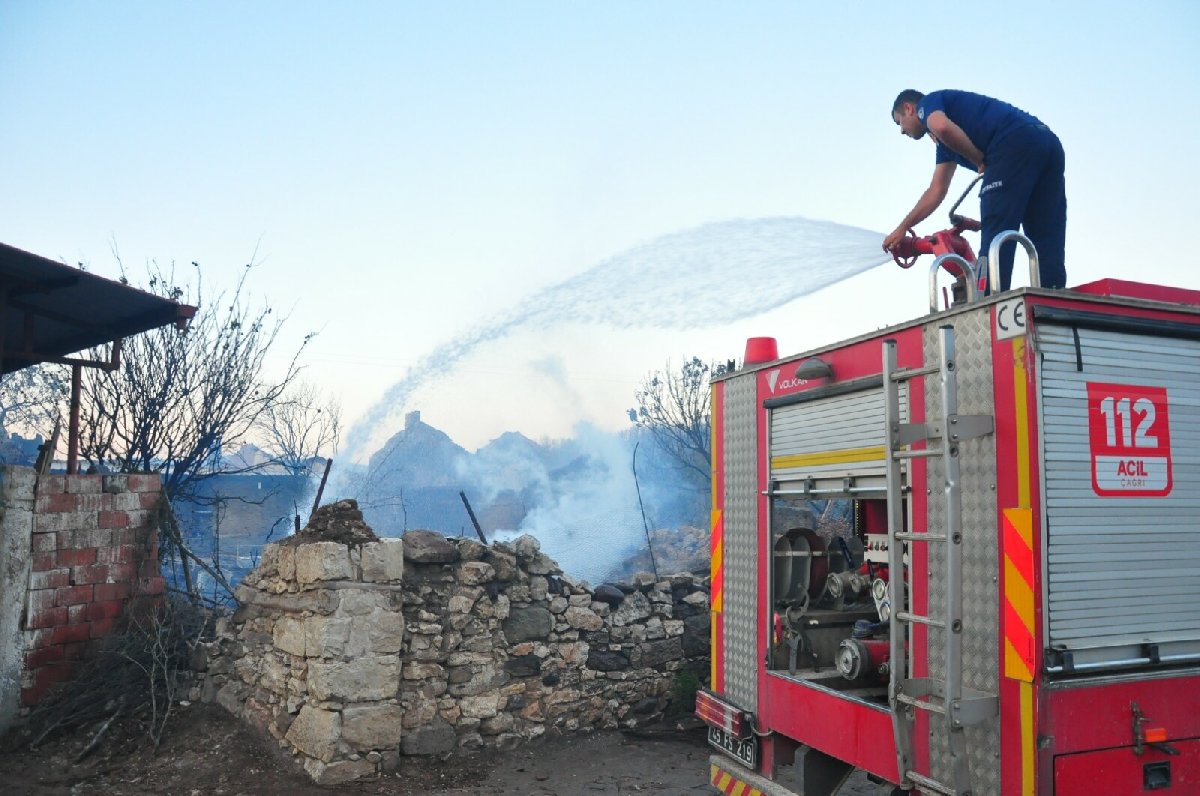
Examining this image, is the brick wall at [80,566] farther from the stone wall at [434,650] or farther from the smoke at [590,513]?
the smoke at [590,513]

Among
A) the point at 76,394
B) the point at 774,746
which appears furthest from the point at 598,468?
the point at 774,746

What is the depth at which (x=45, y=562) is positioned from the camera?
23.9 ft

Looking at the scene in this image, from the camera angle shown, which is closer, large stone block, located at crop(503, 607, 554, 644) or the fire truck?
the fire truck

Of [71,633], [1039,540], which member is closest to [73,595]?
[71,633]

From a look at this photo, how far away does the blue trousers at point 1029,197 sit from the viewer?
13.9 ft

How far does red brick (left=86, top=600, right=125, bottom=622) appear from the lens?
764 cm

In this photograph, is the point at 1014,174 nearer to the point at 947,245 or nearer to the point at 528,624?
the point at 947,245

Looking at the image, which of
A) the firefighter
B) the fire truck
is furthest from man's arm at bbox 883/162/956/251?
the fire truck

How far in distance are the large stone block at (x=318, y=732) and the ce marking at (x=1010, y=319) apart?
205 inches

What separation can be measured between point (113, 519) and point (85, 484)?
0.42 metres

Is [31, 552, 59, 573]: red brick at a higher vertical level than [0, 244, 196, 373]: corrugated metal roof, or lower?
lower

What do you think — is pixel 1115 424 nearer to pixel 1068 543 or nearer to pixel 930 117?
pixel 1068 543

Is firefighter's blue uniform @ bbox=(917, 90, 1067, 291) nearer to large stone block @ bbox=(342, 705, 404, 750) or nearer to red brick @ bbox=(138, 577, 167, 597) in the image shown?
large stone block @ bbox=(342, 705, 404, 750)

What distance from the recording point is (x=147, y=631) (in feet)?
25.1
